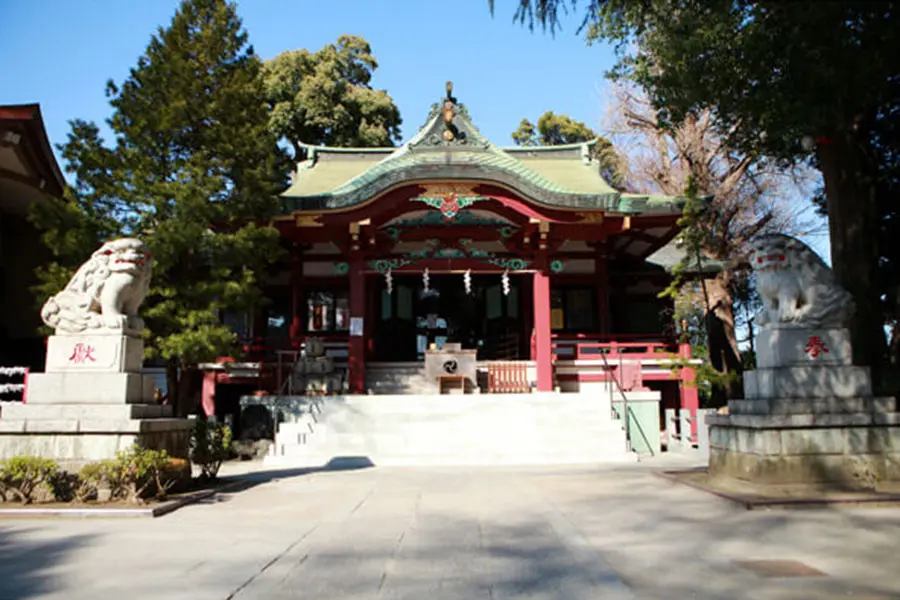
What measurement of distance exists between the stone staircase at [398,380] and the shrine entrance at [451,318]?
120 centimetres

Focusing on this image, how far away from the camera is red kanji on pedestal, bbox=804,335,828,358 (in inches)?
294

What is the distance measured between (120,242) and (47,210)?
491 cm

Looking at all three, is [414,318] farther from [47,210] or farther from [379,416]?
[47,210]

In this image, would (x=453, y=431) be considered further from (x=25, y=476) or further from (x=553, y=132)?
(x=553, y=132)

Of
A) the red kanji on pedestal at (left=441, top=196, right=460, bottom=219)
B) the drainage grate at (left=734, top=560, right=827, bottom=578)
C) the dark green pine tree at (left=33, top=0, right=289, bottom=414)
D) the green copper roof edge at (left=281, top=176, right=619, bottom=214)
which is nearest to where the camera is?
the drainage grate at (left=734, top=560, right=827, bottom=578)

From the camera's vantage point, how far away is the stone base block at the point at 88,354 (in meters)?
7.52

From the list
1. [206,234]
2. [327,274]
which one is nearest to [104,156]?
[206,234]

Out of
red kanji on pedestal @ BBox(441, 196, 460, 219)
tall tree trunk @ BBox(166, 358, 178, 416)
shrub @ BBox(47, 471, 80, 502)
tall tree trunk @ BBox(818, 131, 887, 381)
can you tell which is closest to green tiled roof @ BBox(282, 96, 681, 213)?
red kanji on pedestal @ BBox(441, 196, 460, 219)

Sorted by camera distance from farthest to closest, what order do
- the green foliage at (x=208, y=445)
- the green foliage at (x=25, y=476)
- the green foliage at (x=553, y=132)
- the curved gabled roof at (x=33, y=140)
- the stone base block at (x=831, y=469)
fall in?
the green foliage at (x=553, y=132)
the curved gabled roof at (x=33, y=140)
the green foliage at (x=208, y=445)
the stone base block at (x=831, y=469)
the green foliage at (x=25, y=476)

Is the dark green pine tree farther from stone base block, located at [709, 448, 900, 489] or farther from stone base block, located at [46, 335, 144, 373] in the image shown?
stone base block, located at [709, 448, 900, 489]

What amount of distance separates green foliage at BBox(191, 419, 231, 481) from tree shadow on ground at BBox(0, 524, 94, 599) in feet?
10.4

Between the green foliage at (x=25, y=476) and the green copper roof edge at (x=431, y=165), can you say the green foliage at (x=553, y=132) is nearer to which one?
the green copper roof edge at (x=431, y=165)

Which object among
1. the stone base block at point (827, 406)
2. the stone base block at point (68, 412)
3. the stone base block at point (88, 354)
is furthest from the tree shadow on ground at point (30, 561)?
the stone base block at point (827, 406)

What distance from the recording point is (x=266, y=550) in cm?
500
